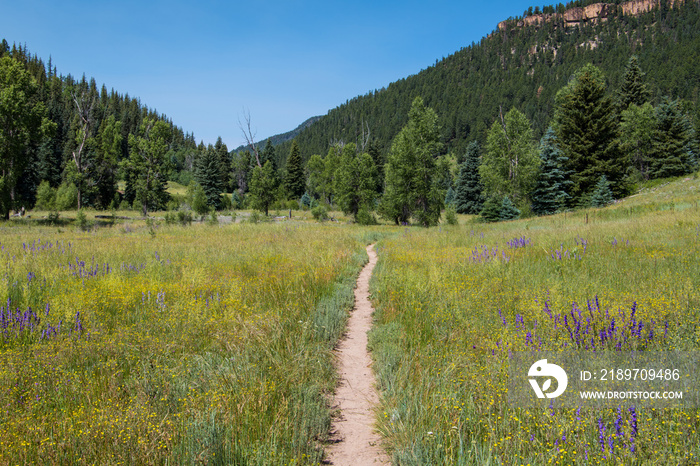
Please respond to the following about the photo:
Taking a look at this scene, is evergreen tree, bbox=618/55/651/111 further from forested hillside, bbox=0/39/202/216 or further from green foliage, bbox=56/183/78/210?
green foliage, bbox=56/183/78/210

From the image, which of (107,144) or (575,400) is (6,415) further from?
(107,144)

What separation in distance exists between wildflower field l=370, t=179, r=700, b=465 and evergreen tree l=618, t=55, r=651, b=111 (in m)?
48.2

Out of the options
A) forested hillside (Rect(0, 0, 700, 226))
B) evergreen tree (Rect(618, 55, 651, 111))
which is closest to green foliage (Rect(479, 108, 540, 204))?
forested hillside (Rect(0, 0, 700, 226))

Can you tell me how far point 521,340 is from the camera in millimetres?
4094

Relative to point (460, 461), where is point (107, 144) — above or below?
above

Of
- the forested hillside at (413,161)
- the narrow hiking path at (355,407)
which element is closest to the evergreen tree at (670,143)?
the forested hillside at (413,161)

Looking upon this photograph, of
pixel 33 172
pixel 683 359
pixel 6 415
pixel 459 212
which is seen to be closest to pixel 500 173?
pixel 459 212

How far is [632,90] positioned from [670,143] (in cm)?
1032

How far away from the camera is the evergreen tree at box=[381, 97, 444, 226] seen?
94.4 feet

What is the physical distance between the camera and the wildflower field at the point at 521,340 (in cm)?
253

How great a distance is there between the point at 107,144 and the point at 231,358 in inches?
3106

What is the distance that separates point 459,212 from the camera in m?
56.6

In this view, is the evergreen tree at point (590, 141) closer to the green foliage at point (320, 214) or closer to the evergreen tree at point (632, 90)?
the evergreen tree at point (632, 90)

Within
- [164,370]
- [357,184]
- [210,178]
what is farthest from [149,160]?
[164,370]
